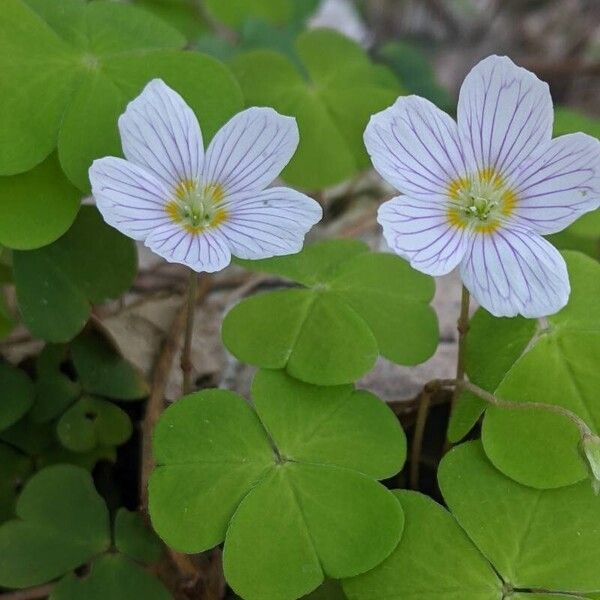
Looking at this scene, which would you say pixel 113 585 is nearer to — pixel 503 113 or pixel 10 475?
pixel 10 475

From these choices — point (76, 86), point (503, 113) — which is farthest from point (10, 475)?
point (503, 113)

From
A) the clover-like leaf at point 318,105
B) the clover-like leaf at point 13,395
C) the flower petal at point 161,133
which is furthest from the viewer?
the clover-like leaf at point 318,105

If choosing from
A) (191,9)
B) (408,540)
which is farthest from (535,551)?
(191,9)

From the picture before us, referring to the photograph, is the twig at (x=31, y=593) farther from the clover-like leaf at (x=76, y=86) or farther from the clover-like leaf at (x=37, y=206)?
the clover-like leaf at (x=76, y=86)

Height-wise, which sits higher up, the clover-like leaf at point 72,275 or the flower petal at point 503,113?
the flower petal at point 503,113

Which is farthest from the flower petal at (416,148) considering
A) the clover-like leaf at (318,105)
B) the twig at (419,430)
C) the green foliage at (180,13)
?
the green foliage at (180,13)
